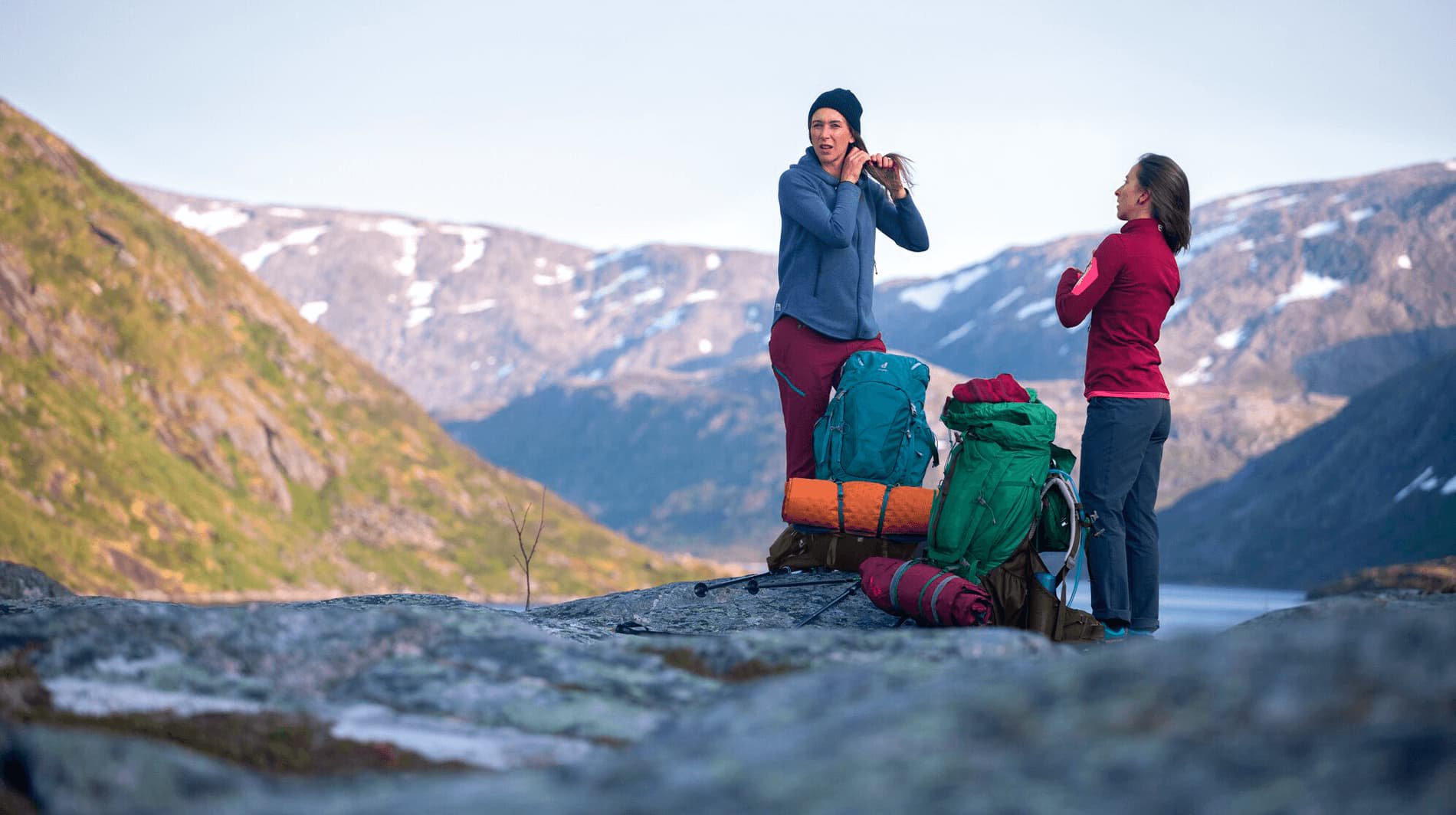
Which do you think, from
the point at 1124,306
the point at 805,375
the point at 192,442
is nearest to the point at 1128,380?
the point at 1124,306

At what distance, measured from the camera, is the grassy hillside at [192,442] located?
115 metres

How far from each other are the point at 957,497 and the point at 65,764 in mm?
6741

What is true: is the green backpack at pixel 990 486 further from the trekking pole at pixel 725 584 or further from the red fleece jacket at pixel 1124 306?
the trekking pole at pixel 725 584

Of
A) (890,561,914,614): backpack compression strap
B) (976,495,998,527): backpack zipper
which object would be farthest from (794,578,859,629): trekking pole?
(976,495,998,527): backpack zipper

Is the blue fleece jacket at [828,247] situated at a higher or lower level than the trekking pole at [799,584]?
higher

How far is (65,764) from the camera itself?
347 cm

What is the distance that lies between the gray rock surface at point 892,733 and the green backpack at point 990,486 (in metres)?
4.21

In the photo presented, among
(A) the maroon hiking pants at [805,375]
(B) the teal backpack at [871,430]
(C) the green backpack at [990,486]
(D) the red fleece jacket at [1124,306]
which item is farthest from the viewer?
(A) the maroon hiking pants at [805,375]

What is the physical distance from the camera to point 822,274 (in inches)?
453

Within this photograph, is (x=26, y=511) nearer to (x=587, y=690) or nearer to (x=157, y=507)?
(x=157, y=507)

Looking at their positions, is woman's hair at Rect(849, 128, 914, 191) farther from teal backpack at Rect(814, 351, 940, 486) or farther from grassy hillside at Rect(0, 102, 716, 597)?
grassy hillside at Rect(0, 102, 716, 597)

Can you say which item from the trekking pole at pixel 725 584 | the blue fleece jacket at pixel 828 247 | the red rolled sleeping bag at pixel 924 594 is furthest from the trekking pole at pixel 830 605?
the blue fleece jacket at pixel 828 247

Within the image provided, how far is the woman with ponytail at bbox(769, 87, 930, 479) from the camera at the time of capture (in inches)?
449

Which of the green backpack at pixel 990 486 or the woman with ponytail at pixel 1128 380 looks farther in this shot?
the woman with ponytail at pixel 1128 380
